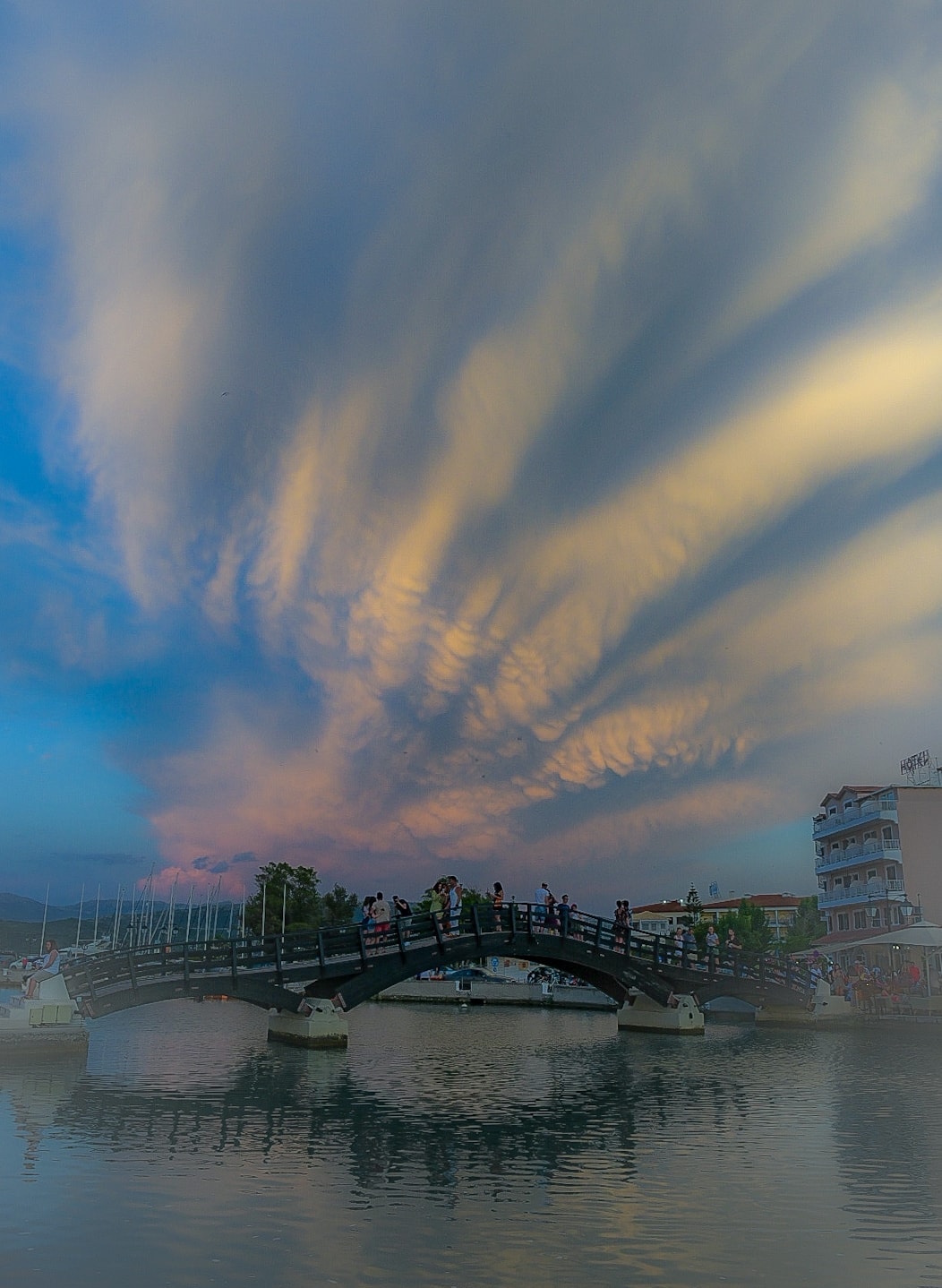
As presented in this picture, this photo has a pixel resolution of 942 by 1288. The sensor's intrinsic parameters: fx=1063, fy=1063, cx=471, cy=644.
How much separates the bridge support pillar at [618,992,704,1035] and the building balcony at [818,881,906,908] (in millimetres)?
34969

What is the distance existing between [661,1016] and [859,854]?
39.4 meters

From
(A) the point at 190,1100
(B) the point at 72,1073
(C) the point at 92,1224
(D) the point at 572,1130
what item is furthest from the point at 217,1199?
(B) the point at 72,1073

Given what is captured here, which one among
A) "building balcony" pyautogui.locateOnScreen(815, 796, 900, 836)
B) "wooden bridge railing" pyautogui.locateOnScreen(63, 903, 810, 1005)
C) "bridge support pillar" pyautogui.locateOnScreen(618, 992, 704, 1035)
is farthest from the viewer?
"building balcony" pyautogui.locateOnScreen(815, 796, 900, 836)

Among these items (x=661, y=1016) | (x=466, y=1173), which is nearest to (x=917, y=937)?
(x=661, y=1016)

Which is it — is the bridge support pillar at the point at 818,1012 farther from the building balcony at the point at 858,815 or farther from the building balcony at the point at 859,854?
the building balcony at the point at 858,815

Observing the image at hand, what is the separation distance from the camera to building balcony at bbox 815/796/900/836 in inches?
2707

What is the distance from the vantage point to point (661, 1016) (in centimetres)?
3700

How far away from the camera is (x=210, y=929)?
343 ft

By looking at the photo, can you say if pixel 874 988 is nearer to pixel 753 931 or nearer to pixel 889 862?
pixel 889 862

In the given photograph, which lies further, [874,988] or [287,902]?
[287,902]

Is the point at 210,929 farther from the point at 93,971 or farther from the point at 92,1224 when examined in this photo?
the point at 92,1224

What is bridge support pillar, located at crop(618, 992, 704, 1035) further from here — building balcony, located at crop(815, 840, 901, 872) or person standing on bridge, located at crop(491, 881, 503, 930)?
building balcony, located at crop(815, 840, 901, 872)

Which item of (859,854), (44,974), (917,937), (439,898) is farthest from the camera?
(859,854)

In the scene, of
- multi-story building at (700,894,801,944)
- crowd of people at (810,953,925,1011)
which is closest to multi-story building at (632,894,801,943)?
multi-story building at (700,894,801,944)
